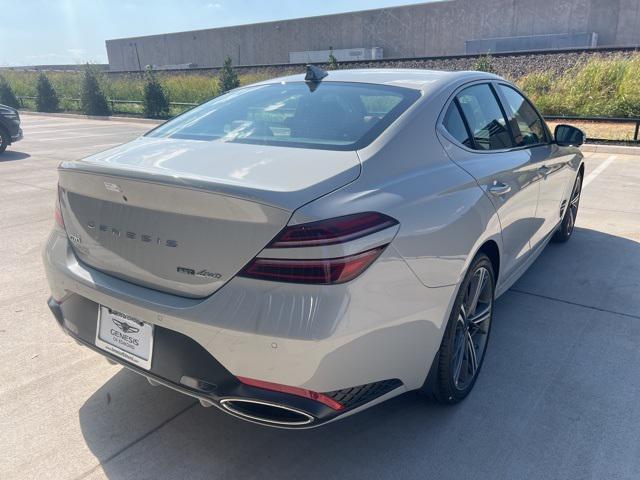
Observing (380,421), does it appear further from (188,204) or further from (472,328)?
(188,204)

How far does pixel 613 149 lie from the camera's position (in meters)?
11.4

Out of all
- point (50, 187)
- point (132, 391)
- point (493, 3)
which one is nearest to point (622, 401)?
point (132, 391)

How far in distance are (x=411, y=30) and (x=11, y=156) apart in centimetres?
3795

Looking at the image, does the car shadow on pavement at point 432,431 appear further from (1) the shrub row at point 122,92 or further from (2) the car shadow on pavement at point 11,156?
(1) the shrub row at point 122,92

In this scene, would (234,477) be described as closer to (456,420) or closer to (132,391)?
(132,391)

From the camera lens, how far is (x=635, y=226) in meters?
5.85

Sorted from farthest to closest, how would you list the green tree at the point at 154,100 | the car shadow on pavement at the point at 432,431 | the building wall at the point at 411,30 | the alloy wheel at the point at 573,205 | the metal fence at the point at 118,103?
the building wall at the point at 411,30, the metal fence at the point at 118,103, the green tree at the point at 154,100, the alloy wheel at the point at 573,205, the car shadow on pavement at the point at 432,431

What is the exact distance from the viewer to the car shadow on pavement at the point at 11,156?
10922mm

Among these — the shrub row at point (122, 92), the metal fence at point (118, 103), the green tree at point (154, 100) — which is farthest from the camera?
the metal fence at point (118, 103)

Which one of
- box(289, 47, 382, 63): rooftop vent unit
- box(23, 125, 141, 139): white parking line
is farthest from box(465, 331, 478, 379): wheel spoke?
box(289, 47, 382, 63): rooftop vent unit

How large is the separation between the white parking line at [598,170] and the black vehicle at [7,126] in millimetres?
11342

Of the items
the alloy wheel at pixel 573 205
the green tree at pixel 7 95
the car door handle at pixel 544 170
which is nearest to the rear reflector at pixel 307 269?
the car door handle at pixel 544 170

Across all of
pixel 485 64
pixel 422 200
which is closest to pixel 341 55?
pixel 485 64

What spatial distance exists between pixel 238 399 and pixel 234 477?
0.52 meters
